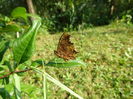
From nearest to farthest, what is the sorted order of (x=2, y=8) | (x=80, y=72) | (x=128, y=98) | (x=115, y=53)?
(x=128, y=98)
(x=80, y=72)
(x=115, y=53)
(x=2, y=8)

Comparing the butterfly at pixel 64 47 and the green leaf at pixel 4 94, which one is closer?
the butterfly at pixel 64 47

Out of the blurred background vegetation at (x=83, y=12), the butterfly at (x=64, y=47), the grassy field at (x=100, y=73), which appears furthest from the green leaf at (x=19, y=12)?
the blurred background vegetation at (x=83, y=12)

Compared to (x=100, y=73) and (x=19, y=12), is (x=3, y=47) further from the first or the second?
(x=100, y=73)

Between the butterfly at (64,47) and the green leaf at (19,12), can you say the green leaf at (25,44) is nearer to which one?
the butterfly at (64,47)

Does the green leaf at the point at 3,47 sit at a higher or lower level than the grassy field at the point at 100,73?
higher

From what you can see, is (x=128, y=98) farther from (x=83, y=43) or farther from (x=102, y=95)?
(x=83, y=43)

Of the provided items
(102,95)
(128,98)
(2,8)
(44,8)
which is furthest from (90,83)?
(2,8)

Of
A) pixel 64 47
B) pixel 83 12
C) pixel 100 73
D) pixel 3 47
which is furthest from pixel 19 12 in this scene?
pixel 83 12
